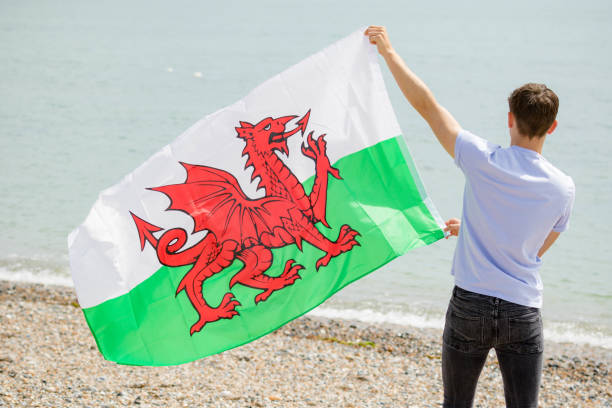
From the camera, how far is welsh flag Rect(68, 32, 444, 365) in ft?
11.5

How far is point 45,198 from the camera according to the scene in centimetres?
1255

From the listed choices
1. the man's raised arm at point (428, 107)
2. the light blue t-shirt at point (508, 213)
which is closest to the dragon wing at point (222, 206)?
the man's raised arm at point (428, 107)

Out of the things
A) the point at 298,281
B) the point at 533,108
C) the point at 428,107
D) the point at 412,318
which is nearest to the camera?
the point at 533,108

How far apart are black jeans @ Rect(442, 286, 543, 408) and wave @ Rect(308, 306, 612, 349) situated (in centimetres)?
488

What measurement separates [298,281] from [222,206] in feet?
1.86

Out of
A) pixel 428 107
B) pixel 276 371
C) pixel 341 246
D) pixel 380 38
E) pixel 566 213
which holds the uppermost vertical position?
pixel 380 38

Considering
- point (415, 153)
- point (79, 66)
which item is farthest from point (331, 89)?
point (79, 66)

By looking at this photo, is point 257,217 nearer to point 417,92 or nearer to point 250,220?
point 250,220

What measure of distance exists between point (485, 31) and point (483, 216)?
3794 cm

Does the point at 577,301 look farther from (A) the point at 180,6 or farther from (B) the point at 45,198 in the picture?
(A) the point at 180,6

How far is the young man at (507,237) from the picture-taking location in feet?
7.98

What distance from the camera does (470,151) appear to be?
2.50 m

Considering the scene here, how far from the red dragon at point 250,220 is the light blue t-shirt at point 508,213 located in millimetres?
1101

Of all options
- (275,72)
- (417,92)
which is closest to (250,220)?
(417,92)
